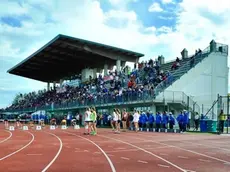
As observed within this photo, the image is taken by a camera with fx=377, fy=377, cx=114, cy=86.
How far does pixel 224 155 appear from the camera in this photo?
A: 13.4 m

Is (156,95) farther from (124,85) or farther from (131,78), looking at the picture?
(124,85)

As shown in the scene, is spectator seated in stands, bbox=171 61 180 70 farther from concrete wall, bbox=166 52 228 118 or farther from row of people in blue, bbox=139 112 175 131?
row of people in blue, bbox=139 112 175 131

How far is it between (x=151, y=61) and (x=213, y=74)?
8654mm

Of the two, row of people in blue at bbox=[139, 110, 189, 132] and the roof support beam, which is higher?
the roof support beam

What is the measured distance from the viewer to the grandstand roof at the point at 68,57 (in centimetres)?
5062

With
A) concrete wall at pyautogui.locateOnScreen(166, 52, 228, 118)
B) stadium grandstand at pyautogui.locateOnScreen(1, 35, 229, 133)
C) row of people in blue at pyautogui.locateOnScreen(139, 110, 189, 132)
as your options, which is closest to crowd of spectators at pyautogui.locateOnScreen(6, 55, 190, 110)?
stadium grandstand at pyautogui.locateOnScreen(1, 35, 229, 133)

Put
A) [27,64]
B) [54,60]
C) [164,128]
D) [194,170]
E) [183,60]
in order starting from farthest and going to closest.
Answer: [27,64]
[54,60]
[183,60]
[164,128]
[194,170]

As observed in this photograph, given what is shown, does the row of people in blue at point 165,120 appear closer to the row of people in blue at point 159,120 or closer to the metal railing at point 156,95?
the row of people in blue at point 159,120

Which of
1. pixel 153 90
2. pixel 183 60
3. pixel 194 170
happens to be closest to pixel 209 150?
pixel 194 170

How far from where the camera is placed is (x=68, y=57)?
58156mm

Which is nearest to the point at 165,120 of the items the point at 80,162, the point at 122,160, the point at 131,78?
the point at 131,78

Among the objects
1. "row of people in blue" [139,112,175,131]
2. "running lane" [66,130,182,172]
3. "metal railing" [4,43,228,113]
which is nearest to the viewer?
"running lane" [66,130,182,172]

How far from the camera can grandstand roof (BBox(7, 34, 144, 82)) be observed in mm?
50625

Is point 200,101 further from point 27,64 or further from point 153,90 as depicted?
point 27,64
